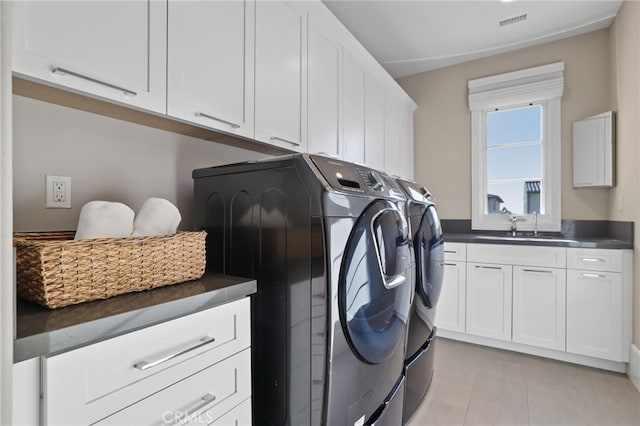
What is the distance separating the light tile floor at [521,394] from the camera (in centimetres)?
189

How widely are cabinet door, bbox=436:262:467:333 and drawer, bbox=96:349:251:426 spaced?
237 centimetres

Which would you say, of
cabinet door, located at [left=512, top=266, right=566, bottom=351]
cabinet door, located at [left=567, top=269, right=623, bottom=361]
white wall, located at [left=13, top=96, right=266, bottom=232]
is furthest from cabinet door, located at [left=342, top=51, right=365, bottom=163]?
cabinet door, located at [left=567, top=269, right=623, bottom=361]

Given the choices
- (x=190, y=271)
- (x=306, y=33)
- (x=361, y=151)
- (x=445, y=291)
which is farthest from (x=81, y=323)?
(x=445, y=291)

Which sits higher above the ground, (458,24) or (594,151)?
(458,24)

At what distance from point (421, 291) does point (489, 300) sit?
144 cm

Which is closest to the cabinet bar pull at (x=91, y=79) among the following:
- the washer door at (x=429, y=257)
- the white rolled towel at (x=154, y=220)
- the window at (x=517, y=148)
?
the white rolled towel at (x=154, y=220)

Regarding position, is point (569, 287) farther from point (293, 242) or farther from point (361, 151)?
point (293, 242)

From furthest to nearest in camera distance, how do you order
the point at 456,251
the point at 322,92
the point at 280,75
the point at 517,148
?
the point at 517,148 < the point at 456,251 < the point at 322,92 < the point at 280,75

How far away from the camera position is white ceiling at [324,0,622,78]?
2.59m

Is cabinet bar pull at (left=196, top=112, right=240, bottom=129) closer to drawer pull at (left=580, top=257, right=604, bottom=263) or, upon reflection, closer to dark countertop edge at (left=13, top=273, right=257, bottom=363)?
dark countertop edge at (left=13, top=273, right=257, bottom=363)

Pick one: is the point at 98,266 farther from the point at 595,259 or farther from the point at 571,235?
the point at 571,235

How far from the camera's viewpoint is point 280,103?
1748 millimetres

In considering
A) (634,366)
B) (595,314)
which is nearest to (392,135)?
(595,314)

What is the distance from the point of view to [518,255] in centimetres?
278
